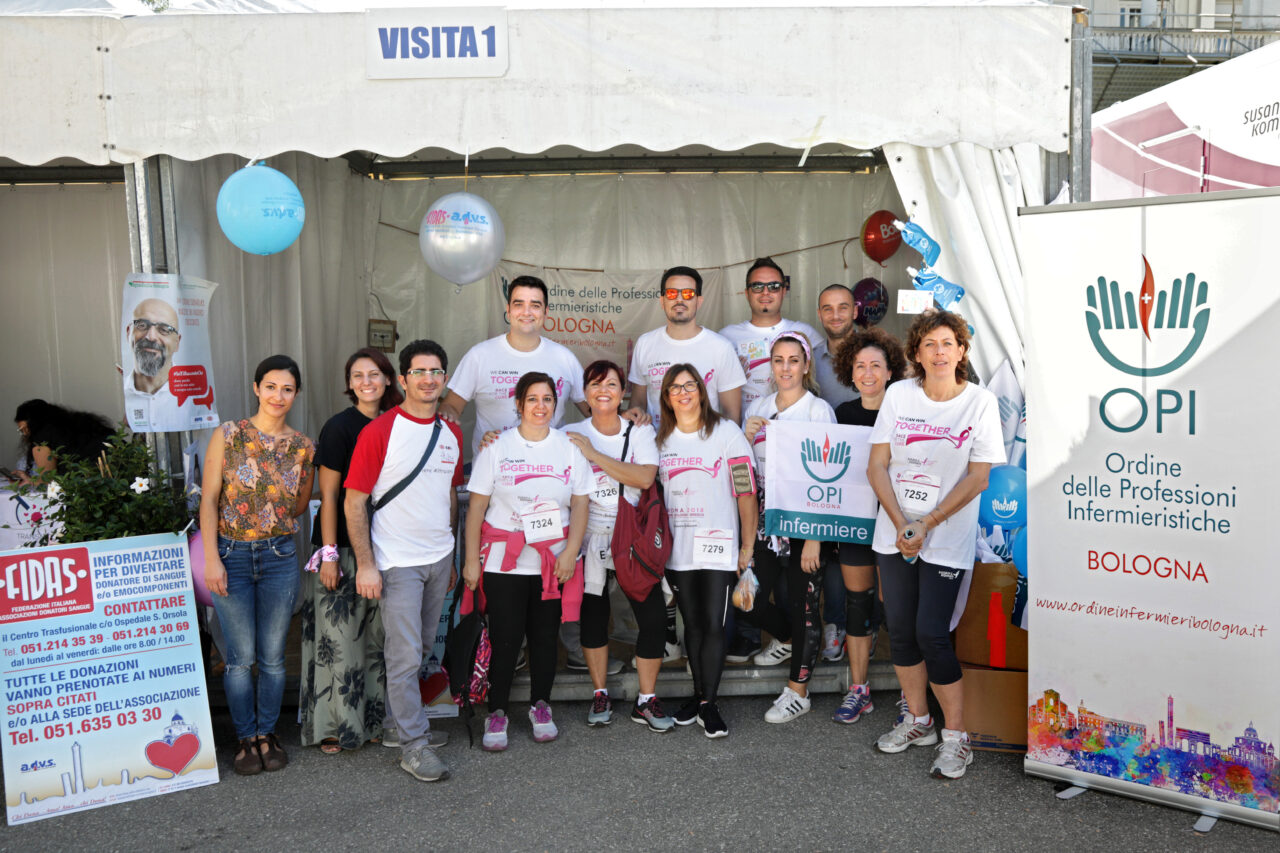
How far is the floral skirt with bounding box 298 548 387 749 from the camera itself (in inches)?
134

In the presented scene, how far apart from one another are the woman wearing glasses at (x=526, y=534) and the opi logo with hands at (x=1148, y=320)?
71.9 inches

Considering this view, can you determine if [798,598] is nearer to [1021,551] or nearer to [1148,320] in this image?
[1021,551]

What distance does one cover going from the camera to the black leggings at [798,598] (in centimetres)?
365

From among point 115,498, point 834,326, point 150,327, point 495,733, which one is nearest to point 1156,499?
point 834,326

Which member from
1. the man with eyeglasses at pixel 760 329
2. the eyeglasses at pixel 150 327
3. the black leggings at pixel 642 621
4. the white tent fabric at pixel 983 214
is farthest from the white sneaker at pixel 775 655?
the eyeglasses at pixel 150 327

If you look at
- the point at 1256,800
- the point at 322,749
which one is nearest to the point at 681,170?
the point at 322,749

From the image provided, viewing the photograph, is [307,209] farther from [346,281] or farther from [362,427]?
[362,427]

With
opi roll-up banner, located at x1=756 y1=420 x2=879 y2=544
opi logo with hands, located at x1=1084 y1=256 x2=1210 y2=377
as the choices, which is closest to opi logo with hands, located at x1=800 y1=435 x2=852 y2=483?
opi roll-up banner, located at x1=756 y1=420 x2=879 y2=544

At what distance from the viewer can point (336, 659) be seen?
134 inches

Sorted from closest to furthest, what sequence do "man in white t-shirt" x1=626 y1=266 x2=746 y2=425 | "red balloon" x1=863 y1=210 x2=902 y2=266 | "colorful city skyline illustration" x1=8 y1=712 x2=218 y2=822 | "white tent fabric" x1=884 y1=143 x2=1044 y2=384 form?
"colorful city skyline illustration" x1=8 y1=712 x2=218 y2=822, "white tent fabric" x1=884 y1=143 x2=1044 y2=384, "man in white t-shirt" x1=626 y1=266 x2=746 y2=425, "red balloon" x1=863 y1=210 x2=902 y2=266

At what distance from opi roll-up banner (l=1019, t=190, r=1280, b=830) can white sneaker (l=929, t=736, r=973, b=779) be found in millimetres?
209

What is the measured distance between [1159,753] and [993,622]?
25.9 inches

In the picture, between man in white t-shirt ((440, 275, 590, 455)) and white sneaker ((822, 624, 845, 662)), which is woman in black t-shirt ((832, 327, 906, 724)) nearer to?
white sneaker ((822, 624, 845, 662))

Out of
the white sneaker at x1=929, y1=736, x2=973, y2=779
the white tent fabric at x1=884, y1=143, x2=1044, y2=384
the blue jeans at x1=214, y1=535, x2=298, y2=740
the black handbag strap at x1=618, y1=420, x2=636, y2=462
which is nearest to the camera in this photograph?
the white sneaker at x1=929, y1=736, x2=973, y2=779
